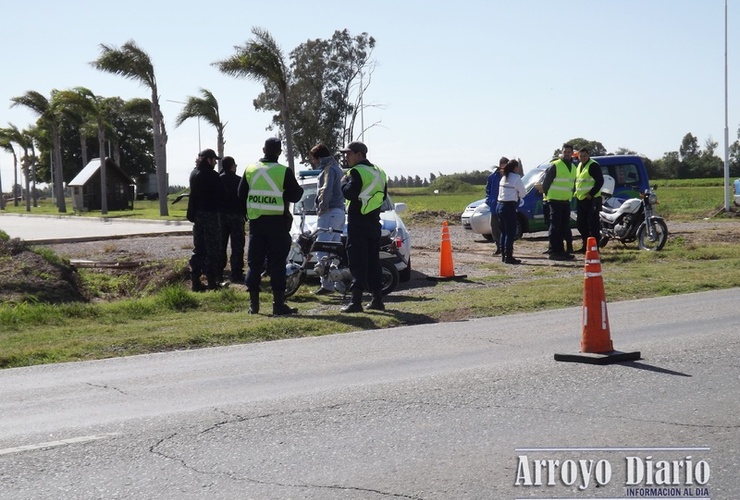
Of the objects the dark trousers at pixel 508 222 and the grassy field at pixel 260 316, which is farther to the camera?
the dark trousers at pixel 508 222

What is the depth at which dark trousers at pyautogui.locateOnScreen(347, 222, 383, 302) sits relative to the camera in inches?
517

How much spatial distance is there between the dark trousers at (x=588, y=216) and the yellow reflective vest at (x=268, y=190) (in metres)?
9.54

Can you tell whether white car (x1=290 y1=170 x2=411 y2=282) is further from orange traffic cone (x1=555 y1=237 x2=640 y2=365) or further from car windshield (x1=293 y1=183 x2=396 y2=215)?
orange traffic cone (x1=555 y1=237 x2=640 y2=365)

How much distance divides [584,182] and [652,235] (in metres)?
1.87

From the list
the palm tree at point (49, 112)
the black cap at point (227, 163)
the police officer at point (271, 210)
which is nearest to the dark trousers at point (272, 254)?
the police officer at point (271, 210)

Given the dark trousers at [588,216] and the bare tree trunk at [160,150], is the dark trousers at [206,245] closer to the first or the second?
the dark trousers at [588,216]

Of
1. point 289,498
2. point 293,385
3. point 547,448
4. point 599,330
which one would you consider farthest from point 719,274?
point 289,498

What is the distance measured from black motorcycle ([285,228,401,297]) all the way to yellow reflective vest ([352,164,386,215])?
125 centimetres

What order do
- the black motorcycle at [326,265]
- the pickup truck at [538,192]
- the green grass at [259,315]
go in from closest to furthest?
1. the green grass at [259,315]
2. the black motorcycle at [326,265]
3. the pickup truck at [538,192]

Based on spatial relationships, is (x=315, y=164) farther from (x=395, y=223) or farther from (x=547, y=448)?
(x=547, y=448)

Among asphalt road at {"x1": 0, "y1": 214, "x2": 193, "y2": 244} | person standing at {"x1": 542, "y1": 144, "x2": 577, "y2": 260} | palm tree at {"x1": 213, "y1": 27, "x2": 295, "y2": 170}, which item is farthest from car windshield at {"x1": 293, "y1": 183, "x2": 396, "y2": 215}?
palm tree at {"x1": 213, "y1": 27, "x2": 295, "y2": 170}

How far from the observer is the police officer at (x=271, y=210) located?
12727mm

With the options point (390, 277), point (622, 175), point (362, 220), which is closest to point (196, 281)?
point (390, 277)

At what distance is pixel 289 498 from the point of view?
5.38 metres
